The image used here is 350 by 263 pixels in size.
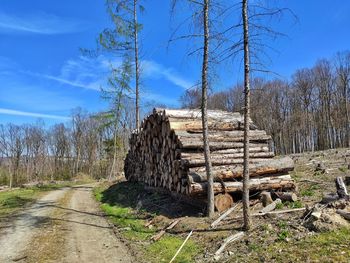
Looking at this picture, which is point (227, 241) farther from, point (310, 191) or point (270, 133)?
point (270, 133)

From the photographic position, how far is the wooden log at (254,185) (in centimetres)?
1073

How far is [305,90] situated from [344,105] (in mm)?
6287

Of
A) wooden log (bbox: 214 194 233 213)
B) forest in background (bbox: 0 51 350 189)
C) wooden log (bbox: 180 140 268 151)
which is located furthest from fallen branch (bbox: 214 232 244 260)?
forest in background (bbox: 0 51 350 189)

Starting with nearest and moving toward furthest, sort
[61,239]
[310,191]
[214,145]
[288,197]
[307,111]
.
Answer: [61,239], [288,197], [310,191], [214,145], [307,111]

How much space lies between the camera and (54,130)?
68.6 m

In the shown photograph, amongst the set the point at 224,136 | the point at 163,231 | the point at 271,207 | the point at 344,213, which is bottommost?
the point at 163,231

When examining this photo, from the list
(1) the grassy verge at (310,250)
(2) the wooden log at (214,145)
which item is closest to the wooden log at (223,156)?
(2) the wooden log at (214,145)

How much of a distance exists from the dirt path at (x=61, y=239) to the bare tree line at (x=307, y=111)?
36195 millimetres

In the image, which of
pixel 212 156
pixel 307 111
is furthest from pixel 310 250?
pixel 307 111

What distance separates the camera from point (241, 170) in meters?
11.6

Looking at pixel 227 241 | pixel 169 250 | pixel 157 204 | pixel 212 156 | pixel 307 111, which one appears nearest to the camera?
pixel 227 241

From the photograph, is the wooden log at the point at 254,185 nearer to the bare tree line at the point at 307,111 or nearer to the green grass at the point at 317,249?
the green grass at the point at 317,249

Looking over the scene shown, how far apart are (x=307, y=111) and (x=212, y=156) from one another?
144 feet

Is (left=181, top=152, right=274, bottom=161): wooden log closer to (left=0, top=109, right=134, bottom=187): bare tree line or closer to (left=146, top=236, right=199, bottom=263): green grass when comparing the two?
(left=146, top=236, right=199, bottom=263): green grass
